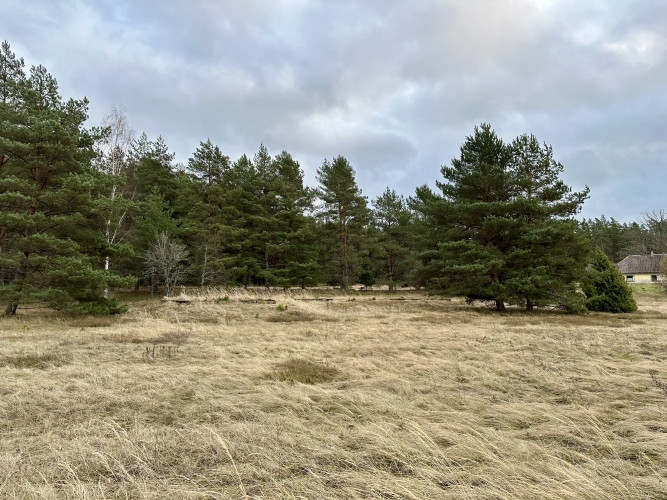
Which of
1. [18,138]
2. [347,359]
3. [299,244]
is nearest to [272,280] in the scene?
[299,244]

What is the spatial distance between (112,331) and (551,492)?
12445 mm

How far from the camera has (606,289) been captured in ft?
64.2

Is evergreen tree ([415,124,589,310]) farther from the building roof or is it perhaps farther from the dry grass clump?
the building roof

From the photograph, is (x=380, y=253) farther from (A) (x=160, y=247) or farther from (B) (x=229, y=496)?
(B) (x=229, y=496)

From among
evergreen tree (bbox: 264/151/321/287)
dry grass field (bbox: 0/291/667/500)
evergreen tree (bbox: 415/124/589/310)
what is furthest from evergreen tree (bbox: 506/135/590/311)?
evergreen tree (bbox: 264/151/321/287)

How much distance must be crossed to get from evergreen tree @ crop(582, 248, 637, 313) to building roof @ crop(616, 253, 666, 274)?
151 feet

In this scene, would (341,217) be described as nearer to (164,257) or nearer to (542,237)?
(164,257)

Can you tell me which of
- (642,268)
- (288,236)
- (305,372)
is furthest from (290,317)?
(642,268)

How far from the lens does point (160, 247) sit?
24562 mm

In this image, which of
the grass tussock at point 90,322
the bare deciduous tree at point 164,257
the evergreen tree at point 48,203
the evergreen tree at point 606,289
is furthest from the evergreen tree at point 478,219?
the bare deciduous tree at point 164,257

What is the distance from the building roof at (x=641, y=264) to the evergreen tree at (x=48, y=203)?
69187mm

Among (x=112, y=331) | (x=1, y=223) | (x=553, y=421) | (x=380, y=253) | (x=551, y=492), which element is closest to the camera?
(x=551, y=492)

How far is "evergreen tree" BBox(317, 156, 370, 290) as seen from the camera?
113 feet

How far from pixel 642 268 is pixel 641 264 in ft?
2.69
